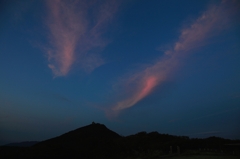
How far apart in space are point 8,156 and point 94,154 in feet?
44.6

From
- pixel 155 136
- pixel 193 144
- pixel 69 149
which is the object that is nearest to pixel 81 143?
pixel 69 149

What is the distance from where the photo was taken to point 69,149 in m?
33.2

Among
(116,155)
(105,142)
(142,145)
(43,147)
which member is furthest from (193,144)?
(43,147)

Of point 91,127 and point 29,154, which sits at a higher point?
point 91,127

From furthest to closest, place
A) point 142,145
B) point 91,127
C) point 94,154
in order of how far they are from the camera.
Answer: point 91,127 → point 142,145 → point 94,154

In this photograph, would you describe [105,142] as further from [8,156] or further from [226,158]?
[226,158]

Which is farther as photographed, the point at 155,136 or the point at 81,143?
the point at 155,136

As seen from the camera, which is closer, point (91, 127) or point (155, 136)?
point (155, 136)

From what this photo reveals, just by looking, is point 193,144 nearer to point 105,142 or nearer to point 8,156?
point 105,142

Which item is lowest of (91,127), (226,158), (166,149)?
(226,158)

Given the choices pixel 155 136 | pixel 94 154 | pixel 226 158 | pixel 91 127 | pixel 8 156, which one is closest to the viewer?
pixel 226 158

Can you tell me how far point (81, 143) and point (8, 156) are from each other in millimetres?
12294

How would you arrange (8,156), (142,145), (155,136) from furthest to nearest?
1. (155,136)
2. (142,145)
3. (8,156)

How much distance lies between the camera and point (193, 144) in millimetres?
34031
